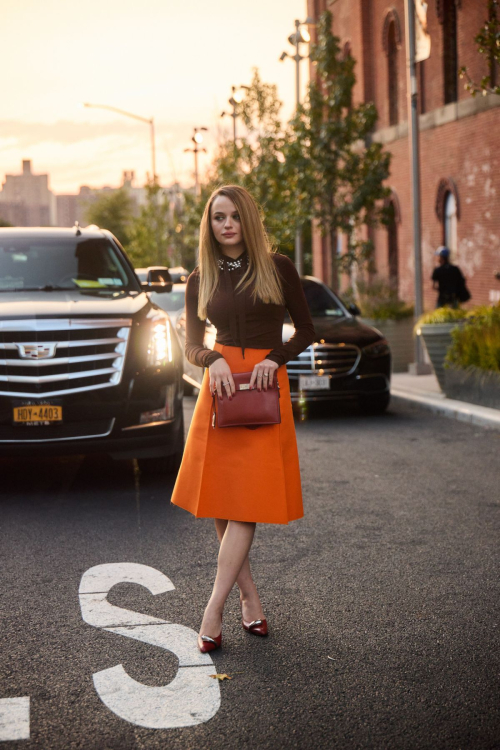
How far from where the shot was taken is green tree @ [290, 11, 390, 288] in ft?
64.6

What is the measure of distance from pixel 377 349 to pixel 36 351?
5.56 meters

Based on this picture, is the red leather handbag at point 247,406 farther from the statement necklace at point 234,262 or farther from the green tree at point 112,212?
the green tree at point 112,212

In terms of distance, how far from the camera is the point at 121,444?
6934 millimetres

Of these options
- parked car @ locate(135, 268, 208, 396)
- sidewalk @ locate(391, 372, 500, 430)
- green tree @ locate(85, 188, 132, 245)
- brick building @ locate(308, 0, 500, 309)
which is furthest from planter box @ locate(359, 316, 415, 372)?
green tree @ locate(85, 188, 132, 245)

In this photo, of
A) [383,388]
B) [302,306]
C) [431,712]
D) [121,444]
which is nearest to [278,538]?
[121,444]

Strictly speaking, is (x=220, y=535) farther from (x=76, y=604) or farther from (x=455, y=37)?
(x=455, y=37)

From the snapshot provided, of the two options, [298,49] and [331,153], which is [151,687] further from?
[298,49]

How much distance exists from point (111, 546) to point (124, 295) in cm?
273

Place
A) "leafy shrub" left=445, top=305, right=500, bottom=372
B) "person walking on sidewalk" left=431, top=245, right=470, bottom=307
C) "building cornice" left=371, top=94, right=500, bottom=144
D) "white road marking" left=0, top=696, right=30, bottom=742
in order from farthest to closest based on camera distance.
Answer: "building cornice" left=371, top=94, right=500, bottom=144 → "person walking on sidewalk" left=431, top=245, right=470, bottom=307 → "leafy shrub" left=445, top=305, right=500, bottom=372 → "white road marking" left=0, top=696, right=30, bottom=742

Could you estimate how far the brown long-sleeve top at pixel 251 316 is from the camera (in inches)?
157

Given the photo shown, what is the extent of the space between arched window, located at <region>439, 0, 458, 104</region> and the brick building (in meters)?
0.02

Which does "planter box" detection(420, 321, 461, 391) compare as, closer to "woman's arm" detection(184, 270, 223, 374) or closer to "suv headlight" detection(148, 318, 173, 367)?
"suv headlight" detection(148, 318, 173, 367)

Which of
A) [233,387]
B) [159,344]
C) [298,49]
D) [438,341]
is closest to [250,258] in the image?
[233,387]

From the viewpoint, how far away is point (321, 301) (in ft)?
41.9
